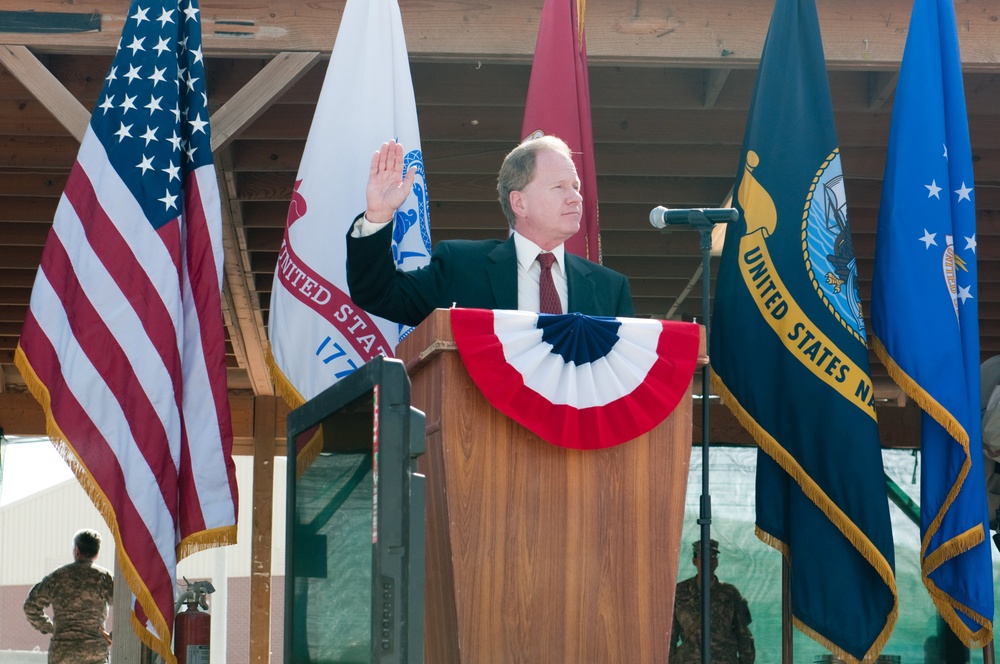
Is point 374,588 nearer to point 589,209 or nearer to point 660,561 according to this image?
point 660,561

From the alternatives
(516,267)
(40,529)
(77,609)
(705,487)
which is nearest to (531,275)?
(516,267)

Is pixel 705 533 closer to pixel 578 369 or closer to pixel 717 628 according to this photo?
pixel 578 369

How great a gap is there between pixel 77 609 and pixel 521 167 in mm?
5226

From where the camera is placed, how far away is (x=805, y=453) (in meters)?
3.58

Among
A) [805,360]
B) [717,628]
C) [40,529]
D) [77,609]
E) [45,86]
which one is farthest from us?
[40,529]

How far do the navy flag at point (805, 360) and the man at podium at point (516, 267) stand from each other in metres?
1.07

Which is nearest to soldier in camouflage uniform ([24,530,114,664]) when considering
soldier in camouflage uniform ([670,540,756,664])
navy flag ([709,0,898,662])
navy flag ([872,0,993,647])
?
soldier in camouflage uniform ([670,540,756,664])

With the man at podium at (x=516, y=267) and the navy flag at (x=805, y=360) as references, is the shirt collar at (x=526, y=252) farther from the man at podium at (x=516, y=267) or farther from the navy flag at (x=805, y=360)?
the navy flag at (x=805, y=360)

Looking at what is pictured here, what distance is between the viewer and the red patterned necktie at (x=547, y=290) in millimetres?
2619

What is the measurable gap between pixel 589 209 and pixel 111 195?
1505 mm

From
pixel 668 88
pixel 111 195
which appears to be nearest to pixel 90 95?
pixel 111 195

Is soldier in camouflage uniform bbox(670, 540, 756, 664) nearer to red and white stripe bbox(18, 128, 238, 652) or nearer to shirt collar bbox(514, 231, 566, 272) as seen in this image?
red and white stripe bbox(18, 128, 238, 652)

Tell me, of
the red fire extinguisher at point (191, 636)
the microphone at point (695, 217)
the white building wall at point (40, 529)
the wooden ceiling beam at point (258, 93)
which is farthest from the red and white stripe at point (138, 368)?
the white building wall at point (40, 529)

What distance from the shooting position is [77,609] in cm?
689
